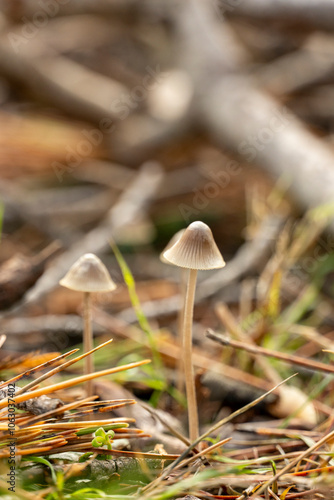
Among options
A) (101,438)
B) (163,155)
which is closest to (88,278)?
(101,438)

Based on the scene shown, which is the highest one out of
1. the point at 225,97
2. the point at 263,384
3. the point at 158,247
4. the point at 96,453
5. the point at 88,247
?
the point at 225,97

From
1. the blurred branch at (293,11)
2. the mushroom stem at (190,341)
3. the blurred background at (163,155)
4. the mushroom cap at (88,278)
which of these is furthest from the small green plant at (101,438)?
the blurred branch at (293,11)

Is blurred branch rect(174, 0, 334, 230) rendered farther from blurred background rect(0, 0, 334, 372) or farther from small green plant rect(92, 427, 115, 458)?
small green plant rect(92, 427, 115, 458)

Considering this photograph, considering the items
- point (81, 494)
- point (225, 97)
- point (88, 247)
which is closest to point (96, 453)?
point (81, 494)

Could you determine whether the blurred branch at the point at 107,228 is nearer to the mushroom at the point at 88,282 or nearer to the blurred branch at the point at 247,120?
the mushroom at the point at 88,282

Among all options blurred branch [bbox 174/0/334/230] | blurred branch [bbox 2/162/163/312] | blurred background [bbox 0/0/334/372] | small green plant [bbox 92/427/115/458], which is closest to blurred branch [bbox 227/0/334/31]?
blurred background [bbox 0/0/334/372]

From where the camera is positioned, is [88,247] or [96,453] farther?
[88,247]

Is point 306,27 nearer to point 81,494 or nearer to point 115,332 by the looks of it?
point 115,332
